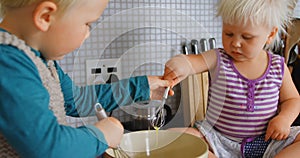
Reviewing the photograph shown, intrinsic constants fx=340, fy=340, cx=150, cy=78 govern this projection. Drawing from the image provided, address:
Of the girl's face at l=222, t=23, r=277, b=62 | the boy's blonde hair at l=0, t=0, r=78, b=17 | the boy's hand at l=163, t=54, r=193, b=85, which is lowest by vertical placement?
the boy's hand at l=163, t=54, r=193, b=85

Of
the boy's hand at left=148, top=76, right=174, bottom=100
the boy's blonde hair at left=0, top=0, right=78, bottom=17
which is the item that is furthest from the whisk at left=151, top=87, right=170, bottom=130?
the boy's blonde hair at left=0, top=0, right=78, bottom=17

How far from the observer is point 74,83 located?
25.8 inches

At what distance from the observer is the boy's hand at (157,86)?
654 millimetres

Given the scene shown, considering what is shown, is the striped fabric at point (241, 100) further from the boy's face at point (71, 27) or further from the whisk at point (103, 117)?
the boy's face at point (71, 27)

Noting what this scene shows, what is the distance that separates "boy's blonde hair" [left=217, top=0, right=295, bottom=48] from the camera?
0.67m

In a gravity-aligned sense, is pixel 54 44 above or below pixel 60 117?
above

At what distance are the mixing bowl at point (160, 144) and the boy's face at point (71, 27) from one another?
24 centimetres

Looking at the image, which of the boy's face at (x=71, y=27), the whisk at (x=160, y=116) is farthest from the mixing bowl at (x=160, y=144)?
the boy's face at (x=71, y=27)

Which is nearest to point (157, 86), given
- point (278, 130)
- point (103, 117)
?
point (103, 117)

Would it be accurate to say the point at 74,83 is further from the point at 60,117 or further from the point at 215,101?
the point at 215,101

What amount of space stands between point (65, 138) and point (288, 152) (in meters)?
0.46

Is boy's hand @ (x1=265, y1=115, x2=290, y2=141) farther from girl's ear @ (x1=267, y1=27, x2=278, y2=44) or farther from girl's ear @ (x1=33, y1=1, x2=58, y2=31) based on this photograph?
girl's ear @ (x1=33, y1=1, x2=58, y2=31)

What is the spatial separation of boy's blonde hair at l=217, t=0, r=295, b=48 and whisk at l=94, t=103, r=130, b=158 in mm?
321

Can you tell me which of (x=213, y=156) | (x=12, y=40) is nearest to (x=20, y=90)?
(x=12, y=40)
